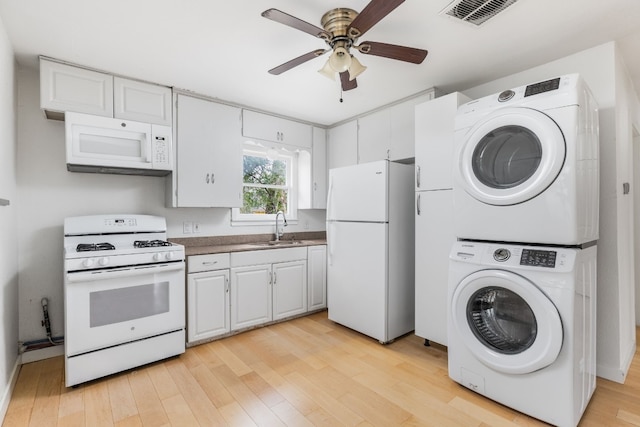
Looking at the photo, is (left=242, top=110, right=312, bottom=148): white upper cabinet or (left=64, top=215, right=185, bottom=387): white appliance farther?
(left=242, top=110, right=312, bottom=148): white upper cabinet

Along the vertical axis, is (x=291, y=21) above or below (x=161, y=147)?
above

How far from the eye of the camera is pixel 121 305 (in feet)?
7.40

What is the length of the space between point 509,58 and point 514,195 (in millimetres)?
1270

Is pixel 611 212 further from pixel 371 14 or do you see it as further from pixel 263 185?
pixel 263 185

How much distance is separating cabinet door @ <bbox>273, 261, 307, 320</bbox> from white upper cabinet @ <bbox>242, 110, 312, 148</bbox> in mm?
1462

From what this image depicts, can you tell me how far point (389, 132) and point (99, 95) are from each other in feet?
8.78

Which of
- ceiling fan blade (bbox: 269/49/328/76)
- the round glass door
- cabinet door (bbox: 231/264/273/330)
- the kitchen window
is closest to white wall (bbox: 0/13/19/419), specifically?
cabinet door (bbox: 231/264/273/330)

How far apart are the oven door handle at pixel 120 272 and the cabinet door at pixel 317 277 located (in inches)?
56.1

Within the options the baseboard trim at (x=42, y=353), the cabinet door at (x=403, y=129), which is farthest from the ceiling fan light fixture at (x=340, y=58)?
the baseboard trim at (x=42, y=353)

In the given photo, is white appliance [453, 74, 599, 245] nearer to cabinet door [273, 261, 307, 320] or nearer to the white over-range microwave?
cabinet door [273, 261, 307, 320]

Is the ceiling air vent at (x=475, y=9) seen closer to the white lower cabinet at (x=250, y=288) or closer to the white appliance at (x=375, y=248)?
the white appliance at (x=375, y=248)

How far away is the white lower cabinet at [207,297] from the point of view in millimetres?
2713

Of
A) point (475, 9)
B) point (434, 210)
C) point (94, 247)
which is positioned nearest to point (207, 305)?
point (94, 247)

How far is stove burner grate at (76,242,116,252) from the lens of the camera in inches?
90.3
